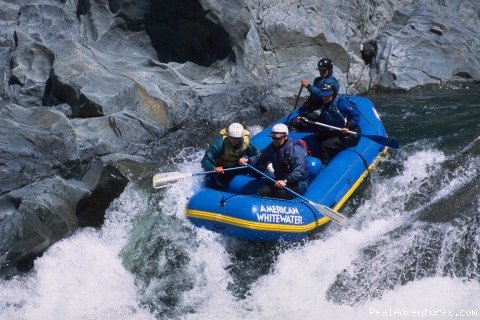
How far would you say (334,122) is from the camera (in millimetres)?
9438

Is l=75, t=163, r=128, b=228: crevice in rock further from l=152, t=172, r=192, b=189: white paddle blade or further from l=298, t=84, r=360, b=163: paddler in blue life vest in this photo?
l=298, t=84, r=360, b=163: paddler in blue life vest

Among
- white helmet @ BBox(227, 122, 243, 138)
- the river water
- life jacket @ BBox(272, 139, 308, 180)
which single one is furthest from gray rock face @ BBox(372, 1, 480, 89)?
white helmet @ BBox(227, 122, 243, 138)

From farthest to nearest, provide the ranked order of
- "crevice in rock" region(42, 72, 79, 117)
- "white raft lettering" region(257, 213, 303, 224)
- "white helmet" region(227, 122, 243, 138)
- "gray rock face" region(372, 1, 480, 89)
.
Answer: "gray rock face" region(372, 1, 480, 89) < "crevice in rock" region(42, 72, 79, 117) < "white helmet" region(227, 122, 243, 138) < "white raft lettering" region(257, 213, 303, 224)

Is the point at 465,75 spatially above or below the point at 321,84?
below

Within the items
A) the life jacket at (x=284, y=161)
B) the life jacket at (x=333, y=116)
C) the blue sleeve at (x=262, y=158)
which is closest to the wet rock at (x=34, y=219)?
the blue sleeve at (x=262, y=158)

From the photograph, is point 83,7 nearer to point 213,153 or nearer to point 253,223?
point 213,153

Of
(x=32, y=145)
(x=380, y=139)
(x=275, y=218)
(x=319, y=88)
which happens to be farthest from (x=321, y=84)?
(x=32, y=145)

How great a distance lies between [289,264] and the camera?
7.75 m

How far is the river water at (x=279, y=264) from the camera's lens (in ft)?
23.6

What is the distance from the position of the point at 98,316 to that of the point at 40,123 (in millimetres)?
3047

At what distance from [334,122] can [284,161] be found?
1.58 metres

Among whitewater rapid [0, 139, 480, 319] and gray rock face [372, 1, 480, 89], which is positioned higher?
whitewater rapid [0, 139, 480, 319]

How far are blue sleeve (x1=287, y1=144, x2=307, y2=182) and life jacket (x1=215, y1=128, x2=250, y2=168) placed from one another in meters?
0.69

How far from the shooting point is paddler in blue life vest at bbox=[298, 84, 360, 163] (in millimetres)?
9312
